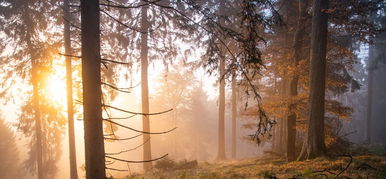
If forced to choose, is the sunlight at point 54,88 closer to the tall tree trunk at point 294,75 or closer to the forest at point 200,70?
the forest at point 200,70

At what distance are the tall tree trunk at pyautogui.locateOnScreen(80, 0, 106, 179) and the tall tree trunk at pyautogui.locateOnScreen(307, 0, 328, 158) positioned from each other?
7.04m

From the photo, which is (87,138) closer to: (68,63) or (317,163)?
(317,163)

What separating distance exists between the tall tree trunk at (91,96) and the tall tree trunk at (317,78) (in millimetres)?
7036

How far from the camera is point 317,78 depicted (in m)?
8.84

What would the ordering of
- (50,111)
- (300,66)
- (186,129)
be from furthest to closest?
(186,129) < (50,111) < (300,66)

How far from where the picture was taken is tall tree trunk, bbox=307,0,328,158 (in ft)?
28.3

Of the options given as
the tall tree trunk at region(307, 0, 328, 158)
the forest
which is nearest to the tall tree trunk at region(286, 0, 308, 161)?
the forest

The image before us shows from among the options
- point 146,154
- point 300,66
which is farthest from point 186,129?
point 300,66

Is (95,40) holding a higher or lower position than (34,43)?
lower

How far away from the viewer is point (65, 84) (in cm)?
1515

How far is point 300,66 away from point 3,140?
154ft

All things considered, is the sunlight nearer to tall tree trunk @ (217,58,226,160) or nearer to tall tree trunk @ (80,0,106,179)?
tall tree trunk @ (217,58,226,160)

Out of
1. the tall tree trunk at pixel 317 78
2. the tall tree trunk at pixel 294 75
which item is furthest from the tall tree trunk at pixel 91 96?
the tall tree trunk at pixel 294 75

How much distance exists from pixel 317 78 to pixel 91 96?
7.50m
